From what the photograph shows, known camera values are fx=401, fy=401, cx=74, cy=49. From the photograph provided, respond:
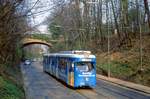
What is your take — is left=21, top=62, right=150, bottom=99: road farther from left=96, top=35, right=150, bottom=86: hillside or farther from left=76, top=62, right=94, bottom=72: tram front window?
left=96, top=35, right=150, bottom=86: hillside

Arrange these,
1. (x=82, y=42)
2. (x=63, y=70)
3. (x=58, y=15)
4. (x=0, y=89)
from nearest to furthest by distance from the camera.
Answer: (x=58, y=15) < (x=0, y=89) < (x=63, y=70) < (x=82, y=42)

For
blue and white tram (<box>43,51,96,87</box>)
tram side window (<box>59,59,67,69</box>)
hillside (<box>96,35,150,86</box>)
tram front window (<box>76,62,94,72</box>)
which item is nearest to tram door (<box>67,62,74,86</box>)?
blue and white tram (<box>43,51,96,87</box>)

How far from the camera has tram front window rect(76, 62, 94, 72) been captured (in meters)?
31.7

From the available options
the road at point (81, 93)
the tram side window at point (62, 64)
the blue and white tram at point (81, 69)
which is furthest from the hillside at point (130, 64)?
the tram side window at point (62, 64)

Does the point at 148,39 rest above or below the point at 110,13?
below

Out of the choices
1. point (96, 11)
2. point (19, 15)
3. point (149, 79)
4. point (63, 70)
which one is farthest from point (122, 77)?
point (19, 15)

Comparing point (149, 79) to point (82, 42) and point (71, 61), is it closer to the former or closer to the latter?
point (71, 61)

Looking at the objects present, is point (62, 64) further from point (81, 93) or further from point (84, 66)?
point (81, 93)

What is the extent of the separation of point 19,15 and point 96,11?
60627mm

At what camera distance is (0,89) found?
18.5 m

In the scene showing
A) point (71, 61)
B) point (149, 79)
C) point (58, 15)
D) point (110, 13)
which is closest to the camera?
point (58, 15)

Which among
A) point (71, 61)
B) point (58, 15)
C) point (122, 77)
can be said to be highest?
point (58, 15)

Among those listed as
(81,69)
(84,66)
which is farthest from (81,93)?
(84,66)

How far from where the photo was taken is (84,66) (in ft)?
105
